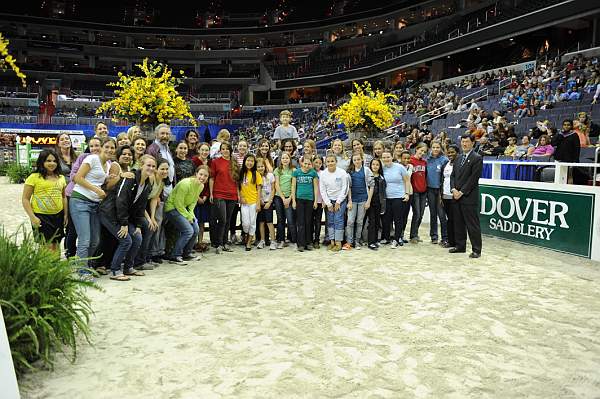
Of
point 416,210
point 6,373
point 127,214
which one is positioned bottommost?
point 6,373

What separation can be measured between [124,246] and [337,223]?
3352 mm

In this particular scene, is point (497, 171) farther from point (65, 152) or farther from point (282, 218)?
point (65, 152)

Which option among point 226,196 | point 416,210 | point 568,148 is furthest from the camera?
point 416,210

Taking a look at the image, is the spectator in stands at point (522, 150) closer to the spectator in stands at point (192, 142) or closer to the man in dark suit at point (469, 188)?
the man in dark suit at point (469, 188)

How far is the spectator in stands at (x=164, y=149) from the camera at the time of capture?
6211mm

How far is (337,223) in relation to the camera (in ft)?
24.0

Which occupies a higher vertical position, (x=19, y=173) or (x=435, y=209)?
(x=19, y=173)

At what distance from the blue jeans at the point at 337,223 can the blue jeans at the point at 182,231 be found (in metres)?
2.20

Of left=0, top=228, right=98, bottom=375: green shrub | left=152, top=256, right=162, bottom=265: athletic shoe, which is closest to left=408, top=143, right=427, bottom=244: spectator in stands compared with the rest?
left=152, top=256, right=162, bottom=265: athletic shoe

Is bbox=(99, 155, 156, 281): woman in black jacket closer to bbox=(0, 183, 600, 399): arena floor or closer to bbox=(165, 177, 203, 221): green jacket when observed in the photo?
bbox=(0, 183, 600, 399): arena floor

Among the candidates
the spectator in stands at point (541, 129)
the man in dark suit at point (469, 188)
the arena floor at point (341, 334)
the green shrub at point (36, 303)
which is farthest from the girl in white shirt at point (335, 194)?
the spectator in stands at point (541, 129)

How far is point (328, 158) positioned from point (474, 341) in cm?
420

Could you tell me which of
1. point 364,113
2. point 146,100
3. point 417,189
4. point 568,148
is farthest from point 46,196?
point 568,148

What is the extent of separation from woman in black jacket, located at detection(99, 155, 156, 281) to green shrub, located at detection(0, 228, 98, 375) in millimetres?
1550
